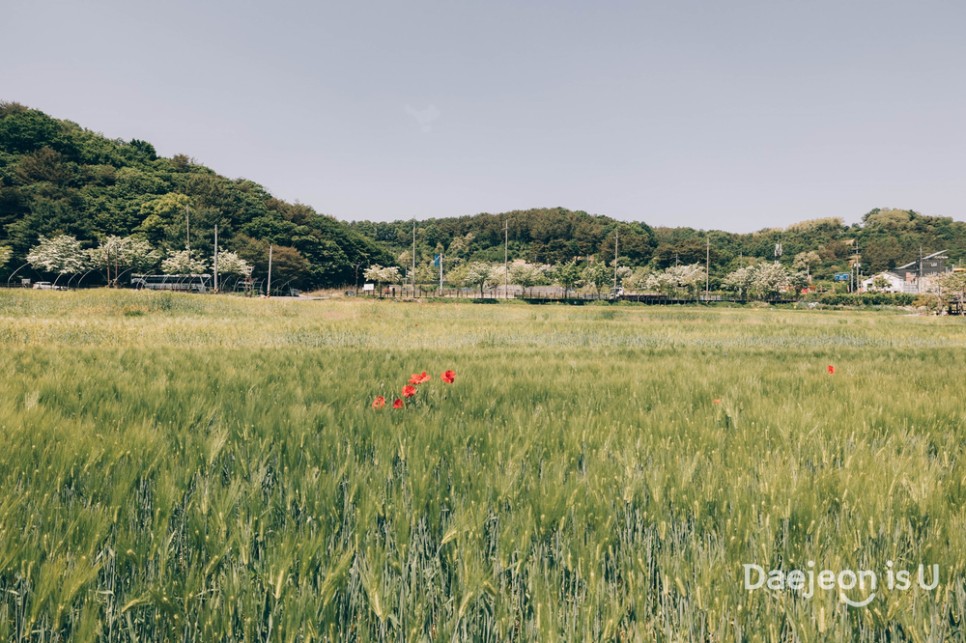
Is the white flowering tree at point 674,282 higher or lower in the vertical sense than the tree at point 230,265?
lower

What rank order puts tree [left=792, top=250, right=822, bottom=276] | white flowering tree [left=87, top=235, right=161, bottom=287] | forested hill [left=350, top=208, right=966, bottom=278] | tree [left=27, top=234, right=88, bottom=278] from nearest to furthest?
tree [left=27, top=234, right=88, bottom=278] < white flowering tree [left=87, top=235, right=161, bottom=287] < tree [left=792, top=250, right=822, bottom=276] < forested hill [left=350, top=208, right=966, bottom=278]

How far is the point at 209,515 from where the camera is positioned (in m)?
1.86

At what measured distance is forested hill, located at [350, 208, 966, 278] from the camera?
389ft

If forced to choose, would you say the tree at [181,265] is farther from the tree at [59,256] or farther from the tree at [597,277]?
the tree at [597,277]

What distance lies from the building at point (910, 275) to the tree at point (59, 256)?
139 metres

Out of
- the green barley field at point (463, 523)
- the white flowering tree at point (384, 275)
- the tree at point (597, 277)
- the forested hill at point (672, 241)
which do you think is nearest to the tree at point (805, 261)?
the forested hill at point (672, 241)

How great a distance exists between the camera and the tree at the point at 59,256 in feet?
190

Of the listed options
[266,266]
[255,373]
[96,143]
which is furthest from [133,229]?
[255,373]

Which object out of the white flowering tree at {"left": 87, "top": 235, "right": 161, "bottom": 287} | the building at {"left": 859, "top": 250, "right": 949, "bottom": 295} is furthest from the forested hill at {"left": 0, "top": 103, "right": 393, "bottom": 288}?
the building at {"left": 859, "top": 250, "right": 949, "bottom": 295}

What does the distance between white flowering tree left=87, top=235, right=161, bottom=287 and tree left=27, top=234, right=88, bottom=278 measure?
5.02 ft

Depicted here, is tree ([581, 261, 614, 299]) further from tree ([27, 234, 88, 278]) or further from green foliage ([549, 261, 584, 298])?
tree ([27, 234, 88, 278])

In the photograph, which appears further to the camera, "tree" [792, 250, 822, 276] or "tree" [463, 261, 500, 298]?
"tree" [792, 250, 822, 276]

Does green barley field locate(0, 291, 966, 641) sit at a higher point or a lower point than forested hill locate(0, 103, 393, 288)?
lower

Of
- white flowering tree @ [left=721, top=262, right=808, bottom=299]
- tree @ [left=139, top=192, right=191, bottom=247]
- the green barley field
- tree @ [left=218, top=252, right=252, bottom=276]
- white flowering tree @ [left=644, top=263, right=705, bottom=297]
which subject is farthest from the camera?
white flowering tree @ [left=644, top=263, right=705, bottom=297]
